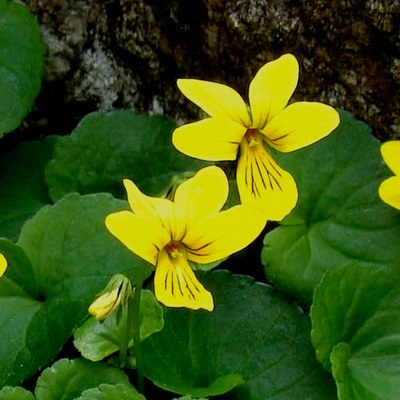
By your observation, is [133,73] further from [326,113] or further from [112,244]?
[326,113]

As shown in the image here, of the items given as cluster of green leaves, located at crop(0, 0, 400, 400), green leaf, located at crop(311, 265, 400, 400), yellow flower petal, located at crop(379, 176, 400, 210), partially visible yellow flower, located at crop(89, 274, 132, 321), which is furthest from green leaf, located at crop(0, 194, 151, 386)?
yellow flower petal, located at crop(379, 176, 400, 210)

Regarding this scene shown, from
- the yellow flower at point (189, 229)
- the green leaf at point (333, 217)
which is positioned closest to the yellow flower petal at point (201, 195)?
the yellow flower at point (189, 229)

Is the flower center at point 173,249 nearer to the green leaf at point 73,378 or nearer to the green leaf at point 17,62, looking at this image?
the green leaf at point 73,378

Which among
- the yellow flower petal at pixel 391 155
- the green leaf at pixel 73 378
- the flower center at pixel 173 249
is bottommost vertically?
the green leaf at pixel 73 378

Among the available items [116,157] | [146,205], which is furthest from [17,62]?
[146,205]

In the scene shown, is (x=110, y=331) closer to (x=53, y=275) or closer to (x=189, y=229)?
(x=53, y=275)

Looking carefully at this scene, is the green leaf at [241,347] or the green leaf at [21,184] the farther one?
the green leaf at [21,184]

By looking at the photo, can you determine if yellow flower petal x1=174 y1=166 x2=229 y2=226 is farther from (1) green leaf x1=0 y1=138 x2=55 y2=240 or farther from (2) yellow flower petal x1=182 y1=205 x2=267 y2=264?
(1) green leaf x1=0 y1=138 x2=55 y2=240

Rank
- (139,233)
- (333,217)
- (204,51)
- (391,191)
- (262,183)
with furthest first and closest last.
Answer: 1. (204,51)
2. (333,217)
3. (391,191)
4. (262,183)
5. (139,233)
